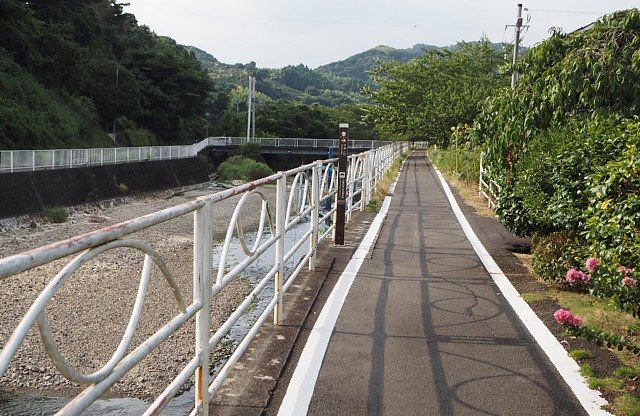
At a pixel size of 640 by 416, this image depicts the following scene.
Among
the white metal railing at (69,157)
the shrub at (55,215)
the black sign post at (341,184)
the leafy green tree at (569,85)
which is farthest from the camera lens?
the white metal railing at (69,157)

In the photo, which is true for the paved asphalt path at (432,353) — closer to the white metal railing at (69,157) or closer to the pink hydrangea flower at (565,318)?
the pink hydrangea flower at (565,318)

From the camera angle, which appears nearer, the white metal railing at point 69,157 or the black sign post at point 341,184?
the black sign post at point 341,184

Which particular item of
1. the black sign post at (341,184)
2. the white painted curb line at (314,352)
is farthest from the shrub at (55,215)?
the white painted curb line at (314,352)

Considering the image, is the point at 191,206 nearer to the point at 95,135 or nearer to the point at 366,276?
the point at 366,276

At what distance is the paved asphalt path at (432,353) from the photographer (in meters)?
3.84

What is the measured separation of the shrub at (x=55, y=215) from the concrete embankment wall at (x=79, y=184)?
0.32m

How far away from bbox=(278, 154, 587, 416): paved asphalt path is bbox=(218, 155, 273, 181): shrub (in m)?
37.5

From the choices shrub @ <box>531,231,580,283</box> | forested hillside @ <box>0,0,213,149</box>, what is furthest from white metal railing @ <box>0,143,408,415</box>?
forested hillside @ <box>0,0,213,149</box>

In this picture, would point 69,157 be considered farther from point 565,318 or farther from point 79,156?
point 565,318

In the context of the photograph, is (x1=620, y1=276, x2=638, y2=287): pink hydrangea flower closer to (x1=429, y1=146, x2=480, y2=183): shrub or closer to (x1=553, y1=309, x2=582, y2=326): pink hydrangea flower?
(x1=553, y1=309, x2=582, y2=326): pink hydrangea flower

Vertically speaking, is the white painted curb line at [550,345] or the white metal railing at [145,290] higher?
the white metal railing at [145,290]

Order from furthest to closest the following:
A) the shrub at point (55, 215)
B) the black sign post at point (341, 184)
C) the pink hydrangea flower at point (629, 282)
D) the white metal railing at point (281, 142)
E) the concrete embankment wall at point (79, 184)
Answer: the white metal railing at point (281, 142) < the shrub at point (55, 215) < the concrete embankment wall at point (79, 184) < the black sign post at point (341, 184) < the pink hydrangea flower at point (629, 282)

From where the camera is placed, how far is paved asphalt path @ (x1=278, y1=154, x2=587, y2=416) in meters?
3.84

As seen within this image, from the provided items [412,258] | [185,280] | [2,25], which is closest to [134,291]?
[185,280]
